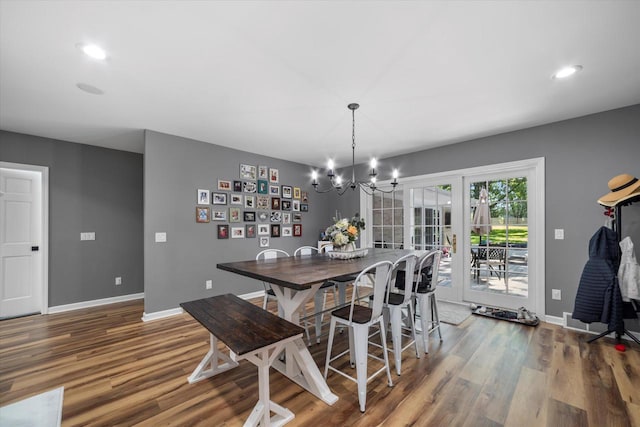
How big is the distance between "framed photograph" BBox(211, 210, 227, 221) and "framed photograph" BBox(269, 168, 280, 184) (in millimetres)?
1053

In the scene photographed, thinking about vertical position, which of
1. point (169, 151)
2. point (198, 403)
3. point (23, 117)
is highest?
point (23, 117)

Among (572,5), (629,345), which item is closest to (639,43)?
(572,5)

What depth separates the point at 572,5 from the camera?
1.57m

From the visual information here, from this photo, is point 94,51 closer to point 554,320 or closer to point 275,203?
point 275,203

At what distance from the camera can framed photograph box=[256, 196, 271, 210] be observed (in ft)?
15.5

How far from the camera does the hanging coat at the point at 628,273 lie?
2.53m

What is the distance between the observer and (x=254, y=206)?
4.67 meters

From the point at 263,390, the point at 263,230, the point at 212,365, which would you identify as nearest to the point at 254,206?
the point at 263,230

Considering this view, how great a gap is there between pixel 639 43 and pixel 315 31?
225 centimetres

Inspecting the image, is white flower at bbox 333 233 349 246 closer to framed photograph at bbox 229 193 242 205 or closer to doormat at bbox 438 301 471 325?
doormat at bbox 438 301 471 325

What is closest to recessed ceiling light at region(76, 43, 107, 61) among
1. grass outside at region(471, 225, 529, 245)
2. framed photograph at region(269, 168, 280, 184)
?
framed photograph at region(269, 168, 280, 184)

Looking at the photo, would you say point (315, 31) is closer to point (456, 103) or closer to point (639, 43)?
point (456, 103)

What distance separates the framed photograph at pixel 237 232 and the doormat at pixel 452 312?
317 cm

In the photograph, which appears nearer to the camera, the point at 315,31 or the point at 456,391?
the point at 315,31
